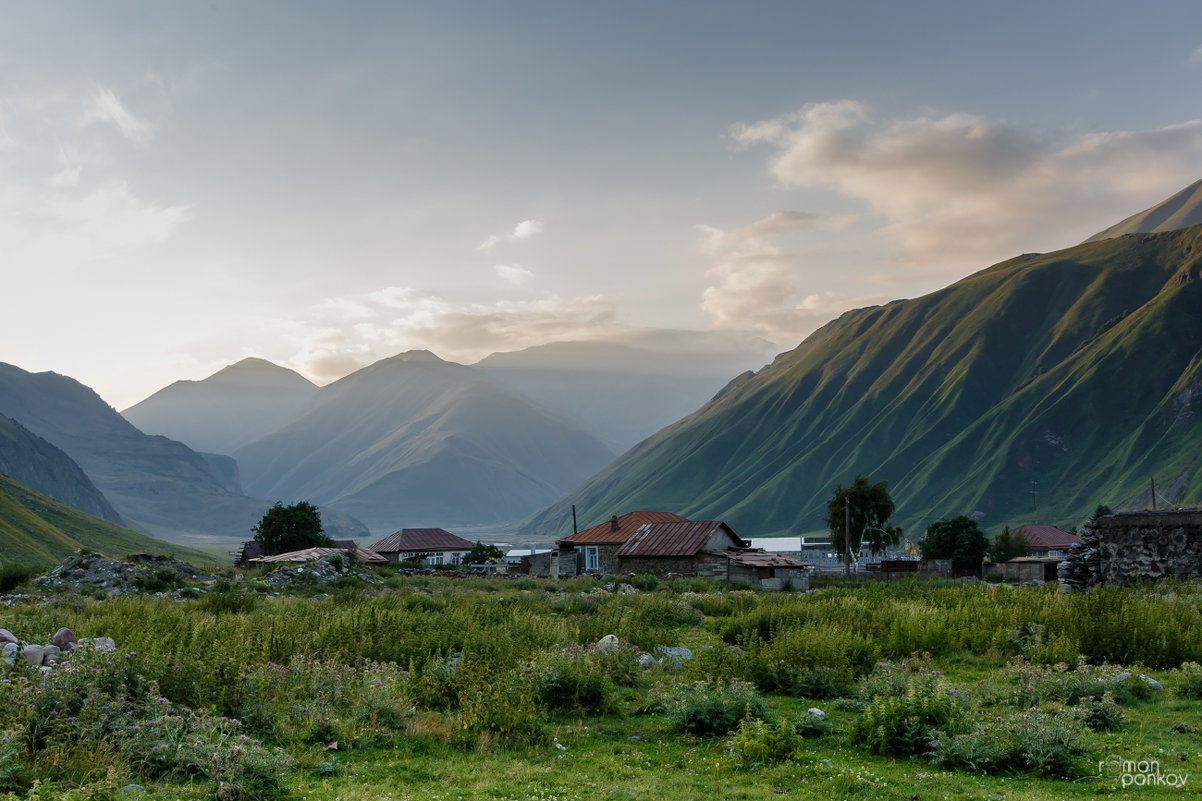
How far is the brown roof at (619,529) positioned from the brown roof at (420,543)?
1616 inches

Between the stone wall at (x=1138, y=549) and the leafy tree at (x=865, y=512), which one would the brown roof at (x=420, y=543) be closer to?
the leafy tree at (x=865, y=512)

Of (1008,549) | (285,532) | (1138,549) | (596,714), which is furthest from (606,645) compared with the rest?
(1008,549)

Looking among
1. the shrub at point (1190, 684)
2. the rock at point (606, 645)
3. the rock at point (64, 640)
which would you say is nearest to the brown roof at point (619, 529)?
the rock at point (606, 645)

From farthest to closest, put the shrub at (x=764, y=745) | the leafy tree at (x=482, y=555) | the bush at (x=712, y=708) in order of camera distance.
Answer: the leafy tree at (x=482, y=555)
the bush at (x=712, y=708)
the shrub at (x=764, y=745)

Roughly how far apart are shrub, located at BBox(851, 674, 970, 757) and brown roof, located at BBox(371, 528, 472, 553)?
98684 mm

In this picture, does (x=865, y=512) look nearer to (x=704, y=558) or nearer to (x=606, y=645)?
(x=704, y=558)

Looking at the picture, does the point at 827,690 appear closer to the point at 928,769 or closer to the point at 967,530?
the point at 928,769

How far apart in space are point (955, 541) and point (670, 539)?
42.7m

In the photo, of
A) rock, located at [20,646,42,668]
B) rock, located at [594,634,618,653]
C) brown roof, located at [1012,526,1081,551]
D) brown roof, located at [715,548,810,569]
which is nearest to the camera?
rock, located at [20,646,42,668]

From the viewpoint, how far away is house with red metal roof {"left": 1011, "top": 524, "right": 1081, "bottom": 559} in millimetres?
110562

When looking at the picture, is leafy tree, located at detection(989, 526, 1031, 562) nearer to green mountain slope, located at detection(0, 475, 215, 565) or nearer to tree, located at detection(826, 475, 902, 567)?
tree, located at detection(826, 475, 902, 567)

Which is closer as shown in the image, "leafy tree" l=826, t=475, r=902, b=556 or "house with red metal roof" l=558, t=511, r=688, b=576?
"house with red metal roof" l=558, t=511, r=688, b=576

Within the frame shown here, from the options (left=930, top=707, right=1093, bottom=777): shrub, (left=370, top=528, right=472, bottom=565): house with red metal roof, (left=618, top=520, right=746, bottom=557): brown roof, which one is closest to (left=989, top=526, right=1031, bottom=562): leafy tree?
(left=618, top=520, right=746, bottom=557): brown roof

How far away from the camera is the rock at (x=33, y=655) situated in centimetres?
1118
